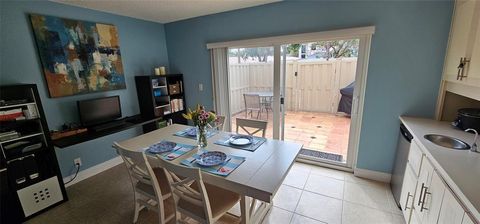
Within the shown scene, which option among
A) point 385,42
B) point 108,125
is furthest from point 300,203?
point 108,125

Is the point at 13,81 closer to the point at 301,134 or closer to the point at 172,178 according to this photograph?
the point at 172,178

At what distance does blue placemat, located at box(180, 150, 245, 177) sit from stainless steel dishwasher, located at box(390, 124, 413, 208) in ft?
5.20

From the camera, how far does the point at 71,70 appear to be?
2.58 meters

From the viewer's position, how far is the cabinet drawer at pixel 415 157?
1555 mm

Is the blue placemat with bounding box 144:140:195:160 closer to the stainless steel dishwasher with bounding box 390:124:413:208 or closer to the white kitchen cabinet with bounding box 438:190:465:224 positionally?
the white kitchen cabinet with bounding box 438:190:465:224

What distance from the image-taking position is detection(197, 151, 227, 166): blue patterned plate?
5.12 feet

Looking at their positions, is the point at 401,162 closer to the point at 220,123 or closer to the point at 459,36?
the point at 459,36

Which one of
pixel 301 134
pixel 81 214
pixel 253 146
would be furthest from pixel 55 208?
pixel 301 134

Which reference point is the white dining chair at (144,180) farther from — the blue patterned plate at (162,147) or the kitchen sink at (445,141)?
the kitchen sink at (445,141)

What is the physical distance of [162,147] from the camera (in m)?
1.90

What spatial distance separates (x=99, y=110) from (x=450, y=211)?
3.55 metres

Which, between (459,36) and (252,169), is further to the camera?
→ (459,36)

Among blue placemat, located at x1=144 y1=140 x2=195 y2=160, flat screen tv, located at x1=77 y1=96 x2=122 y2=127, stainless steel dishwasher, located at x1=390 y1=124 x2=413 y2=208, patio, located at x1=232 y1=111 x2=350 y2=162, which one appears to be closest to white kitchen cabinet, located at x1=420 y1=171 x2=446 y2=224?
stainless steel dishwasher, located at x1=390 y1=124 x2=413 y2=208

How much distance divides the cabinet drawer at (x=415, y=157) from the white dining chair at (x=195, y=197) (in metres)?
1.44
